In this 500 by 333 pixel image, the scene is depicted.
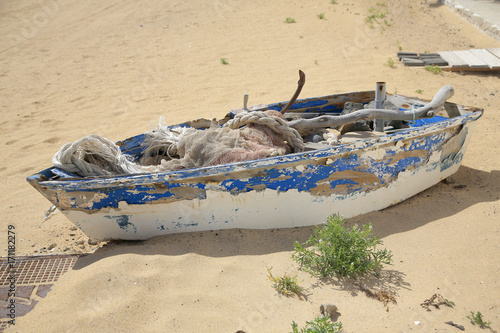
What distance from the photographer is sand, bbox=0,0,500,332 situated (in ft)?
9.58

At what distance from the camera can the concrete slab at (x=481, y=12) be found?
8.84m

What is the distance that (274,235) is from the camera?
3.57 meters

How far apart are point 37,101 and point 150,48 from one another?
3183mm

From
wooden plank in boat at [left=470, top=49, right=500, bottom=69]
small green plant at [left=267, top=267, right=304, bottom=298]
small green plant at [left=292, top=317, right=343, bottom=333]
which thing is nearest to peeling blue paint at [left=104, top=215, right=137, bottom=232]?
small green plant at [left=267, top=267, right=304, bottom=298]

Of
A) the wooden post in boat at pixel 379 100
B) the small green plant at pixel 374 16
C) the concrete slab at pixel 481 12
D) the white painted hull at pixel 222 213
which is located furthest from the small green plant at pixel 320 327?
the small green plant at pixel 374 16

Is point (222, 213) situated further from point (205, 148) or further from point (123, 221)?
point (123, 221)

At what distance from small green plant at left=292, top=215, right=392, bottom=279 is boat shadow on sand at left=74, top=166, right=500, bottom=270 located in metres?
0.32

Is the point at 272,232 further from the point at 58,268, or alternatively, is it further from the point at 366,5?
the point at 366,5

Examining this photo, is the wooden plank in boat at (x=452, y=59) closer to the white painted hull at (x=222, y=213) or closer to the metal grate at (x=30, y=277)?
the white painted hull at (x=222, y=213)

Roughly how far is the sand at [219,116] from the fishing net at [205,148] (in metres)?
0.64

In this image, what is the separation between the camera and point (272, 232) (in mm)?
3594

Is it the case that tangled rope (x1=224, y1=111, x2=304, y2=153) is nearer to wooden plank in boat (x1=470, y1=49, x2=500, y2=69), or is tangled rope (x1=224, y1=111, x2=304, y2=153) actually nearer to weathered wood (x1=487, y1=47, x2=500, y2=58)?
wooden plank in boat (x1=470, y1=49, x2=500, y2=69)

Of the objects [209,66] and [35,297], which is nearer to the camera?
[35,297]

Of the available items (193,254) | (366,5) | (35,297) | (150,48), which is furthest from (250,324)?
(366,5)
